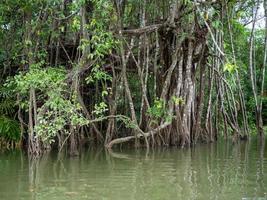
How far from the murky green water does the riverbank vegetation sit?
77 cm

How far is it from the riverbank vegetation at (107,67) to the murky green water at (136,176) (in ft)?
2.52

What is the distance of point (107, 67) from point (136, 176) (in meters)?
4.18

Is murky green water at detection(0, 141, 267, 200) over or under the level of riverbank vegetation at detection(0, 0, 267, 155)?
under

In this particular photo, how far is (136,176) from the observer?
5.98 metres

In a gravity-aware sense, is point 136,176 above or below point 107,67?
below

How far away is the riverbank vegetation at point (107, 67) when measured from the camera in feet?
27.7

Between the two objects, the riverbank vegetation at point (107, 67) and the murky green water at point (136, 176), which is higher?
the riverbank vegetation at point (107, 67)

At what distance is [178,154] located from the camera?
28.0 feet

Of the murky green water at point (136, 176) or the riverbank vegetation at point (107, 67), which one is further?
the riverbank vegetation at point (107, 67)

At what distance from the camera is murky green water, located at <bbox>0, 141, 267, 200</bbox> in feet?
16.0

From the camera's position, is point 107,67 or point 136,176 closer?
point 136,176

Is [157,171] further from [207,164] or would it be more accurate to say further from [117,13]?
[117,13]

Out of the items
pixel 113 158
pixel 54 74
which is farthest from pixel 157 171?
Answer: pixel 54 74

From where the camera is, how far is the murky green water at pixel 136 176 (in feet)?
16.0
